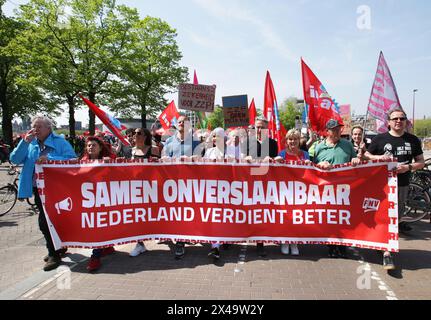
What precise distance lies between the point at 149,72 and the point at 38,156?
89.0 ft

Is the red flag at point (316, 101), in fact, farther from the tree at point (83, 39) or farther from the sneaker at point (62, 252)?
the tree at point (83, 39)

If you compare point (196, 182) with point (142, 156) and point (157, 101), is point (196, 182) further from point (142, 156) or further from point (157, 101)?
point (157, 101)

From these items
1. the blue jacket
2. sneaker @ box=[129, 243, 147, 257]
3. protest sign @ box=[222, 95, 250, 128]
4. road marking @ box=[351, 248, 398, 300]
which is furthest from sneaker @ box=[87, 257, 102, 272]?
road marking @ box=[351, 248, 398, 300]

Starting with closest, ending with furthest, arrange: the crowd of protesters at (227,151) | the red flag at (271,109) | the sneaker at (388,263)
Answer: the sneaker at (388,263) < the crowd of protesters at (227,151) < the red flag at (271,109)

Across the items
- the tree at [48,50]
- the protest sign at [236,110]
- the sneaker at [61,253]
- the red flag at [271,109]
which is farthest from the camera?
the tree at [48,50]

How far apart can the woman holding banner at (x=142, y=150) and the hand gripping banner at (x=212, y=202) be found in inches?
11.9

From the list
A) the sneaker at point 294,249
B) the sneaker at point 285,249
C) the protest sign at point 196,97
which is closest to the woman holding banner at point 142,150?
the protest sign at point 196,97

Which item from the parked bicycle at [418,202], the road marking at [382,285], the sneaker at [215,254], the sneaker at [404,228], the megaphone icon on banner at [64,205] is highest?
the megaphone icon on banner at [64,205]

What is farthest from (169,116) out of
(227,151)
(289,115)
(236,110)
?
(289,115)

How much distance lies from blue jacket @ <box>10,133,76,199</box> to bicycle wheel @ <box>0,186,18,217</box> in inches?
150

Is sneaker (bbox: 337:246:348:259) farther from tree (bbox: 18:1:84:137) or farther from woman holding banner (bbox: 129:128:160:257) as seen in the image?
tree (bbox: 18:1:84:137)

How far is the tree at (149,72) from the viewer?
84.6 ft

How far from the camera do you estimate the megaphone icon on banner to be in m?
4.22

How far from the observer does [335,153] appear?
4523mm
